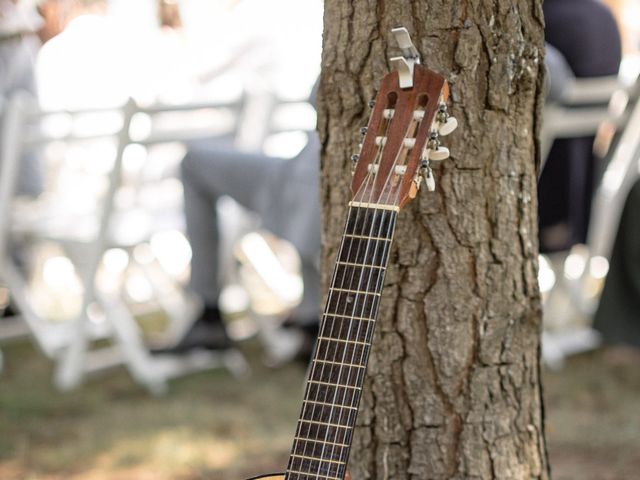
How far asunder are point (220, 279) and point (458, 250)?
1983 millimetres

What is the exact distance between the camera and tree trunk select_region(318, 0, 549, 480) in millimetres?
1607

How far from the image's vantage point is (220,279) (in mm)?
3557

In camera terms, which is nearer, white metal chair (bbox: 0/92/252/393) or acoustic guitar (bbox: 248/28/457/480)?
acoustic guitar (bbox: 248/28/457/480)

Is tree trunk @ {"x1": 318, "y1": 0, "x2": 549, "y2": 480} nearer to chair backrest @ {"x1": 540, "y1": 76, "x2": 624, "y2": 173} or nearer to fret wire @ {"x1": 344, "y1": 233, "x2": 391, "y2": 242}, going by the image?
fret wire @ {"x1": 344, "y1": 233, "x2": 391, "y2": 242}

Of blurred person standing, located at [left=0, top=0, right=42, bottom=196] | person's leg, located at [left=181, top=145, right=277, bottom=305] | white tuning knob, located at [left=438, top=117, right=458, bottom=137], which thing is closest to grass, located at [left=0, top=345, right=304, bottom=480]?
person's leg, located at [left=181, top=145, right=277, bottom=305]

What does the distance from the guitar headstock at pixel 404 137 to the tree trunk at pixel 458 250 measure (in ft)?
0.59

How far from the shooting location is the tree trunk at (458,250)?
1607mm

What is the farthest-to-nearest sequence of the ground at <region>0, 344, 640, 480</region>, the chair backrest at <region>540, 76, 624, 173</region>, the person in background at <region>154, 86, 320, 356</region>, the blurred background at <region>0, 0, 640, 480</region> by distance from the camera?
the chair backrest at <region>540, 76, 624, 173</region>
the person in background at <region>154, 86, 320, 356</region>
the blurred background at <region>0, 0, 640, 480</region>
the ground at <region>0, 344, 640, 480</region>

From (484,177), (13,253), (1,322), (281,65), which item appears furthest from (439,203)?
(281,65)

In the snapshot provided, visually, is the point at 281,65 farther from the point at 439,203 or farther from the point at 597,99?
the point at 439,203

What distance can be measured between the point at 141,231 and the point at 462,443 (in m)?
2.02

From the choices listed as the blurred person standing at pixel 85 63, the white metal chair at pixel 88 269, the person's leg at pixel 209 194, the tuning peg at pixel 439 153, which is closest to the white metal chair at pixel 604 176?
the person's leg at pixel 209 194

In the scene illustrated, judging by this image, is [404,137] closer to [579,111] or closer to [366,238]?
[366,238]

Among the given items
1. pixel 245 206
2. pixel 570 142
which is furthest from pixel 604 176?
pixel 245 206
